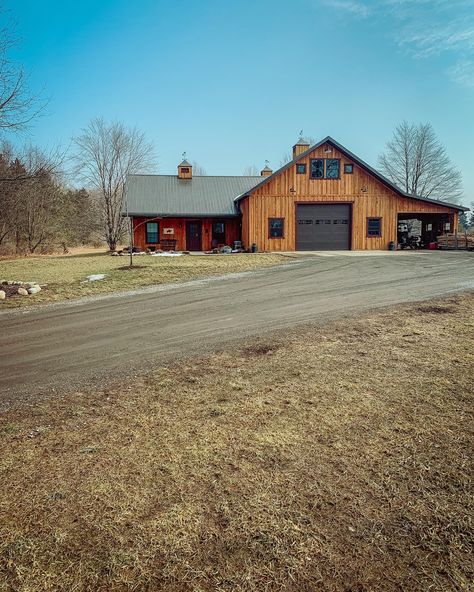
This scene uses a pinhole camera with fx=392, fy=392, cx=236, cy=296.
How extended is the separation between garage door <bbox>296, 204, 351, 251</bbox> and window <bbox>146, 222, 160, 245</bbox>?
9319mm

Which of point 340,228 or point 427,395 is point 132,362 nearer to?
point 427,395

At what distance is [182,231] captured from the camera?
26.7 metres

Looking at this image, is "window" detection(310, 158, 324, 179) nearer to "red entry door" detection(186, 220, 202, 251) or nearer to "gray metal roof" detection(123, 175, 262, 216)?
"gray metal roof" detection(123, 175, 262, 216)

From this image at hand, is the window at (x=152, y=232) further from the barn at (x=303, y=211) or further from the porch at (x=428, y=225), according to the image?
the porch at (x=428, y=225)

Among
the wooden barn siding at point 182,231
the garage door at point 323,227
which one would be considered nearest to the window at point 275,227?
the garage door at point 323,227

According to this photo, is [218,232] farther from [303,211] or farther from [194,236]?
→ [303,211]

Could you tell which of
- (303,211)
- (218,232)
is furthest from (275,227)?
(218,232)

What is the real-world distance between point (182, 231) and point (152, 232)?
2.00m

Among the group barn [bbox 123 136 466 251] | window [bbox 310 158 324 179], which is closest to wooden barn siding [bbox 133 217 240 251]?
barn [bbox 123 136 466 251]

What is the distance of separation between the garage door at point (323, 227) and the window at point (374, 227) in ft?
4.35

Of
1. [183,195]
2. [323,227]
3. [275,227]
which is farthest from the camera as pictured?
[183,195]

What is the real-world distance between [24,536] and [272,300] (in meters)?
7.17

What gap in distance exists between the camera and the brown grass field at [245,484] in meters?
1.88

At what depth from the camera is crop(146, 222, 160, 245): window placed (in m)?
26.2
